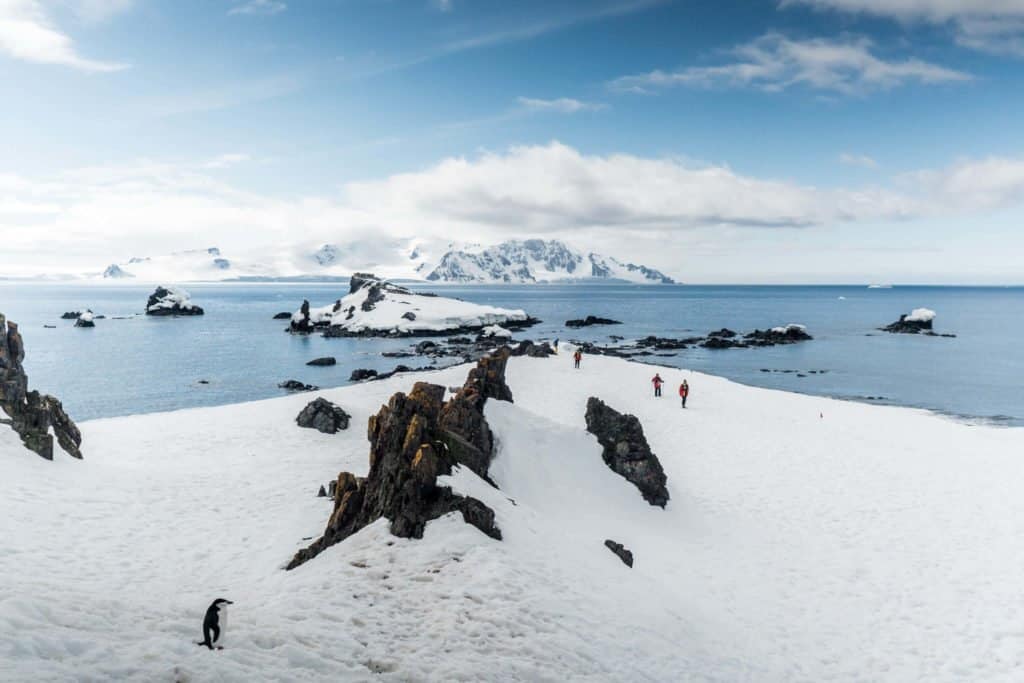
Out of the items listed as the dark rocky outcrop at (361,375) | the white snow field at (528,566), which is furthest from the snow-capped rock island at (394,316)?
the white snow field at (528,566)

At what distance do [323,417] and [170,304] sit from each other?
133 metres

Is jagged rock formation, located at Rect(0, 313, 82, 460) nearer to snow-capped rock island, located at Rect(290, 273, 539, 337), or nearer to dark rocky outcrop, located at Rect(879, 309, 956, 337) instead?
snow-capped rock island, located at Rect(290, 273, 539, 337)

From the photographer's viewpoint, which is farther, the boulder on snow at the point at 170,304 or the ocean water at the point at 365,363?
the boulder on snow at the point at 170,304

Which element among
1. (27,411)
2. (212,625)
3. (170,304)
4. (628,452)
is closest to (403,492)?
(212,625)

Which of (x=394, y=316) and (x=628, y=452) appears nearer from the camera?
(x=628, y=452)

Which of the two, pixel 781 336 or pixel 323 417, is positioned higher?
pixel 781 336

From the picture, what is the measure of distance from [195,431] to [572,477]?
63.0 ft

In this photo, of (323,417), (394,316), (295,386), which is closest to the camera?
(323,417)

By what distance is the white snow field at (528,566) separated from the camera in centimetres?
978

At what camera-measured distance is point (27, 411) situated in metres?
19.9

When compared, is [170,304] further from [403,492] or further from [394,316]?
[403,492]

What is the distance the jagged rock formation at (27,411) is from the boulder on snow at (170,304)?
13188 centimetres

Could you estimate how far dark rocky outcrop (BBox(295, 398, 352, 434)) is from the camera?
2883 centimetres

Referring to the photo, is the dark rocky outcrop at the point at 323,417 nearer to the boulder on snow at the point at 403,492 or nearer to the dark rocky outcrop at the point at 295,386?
the boulder on snow at the point at 403,492
